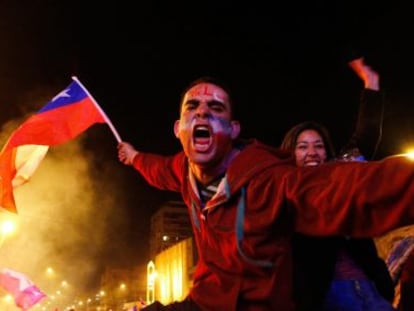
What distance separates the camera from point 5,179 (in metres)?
7.41

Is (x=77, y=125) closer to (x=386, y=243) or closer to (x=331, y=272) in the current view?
(x=331, y=272)

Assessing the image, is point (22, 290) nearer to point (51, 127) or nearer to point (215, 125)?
point (51, 127)

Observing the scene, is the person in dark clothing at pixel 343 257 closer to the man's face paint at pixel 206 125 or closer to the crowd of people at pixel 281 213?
the crowd of people at pixel 281 213

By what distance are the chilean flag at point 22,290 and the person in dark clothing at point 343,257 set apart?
965 cm

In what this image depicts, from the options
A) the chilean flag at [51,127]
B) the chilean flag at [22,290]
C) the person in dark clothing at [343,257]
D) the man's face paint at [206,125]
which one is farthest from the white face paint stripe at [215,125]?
the chilean flag at [22,290]

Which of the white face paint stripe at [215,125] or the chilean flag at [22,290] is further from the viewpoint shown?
the chilean flag at [22,290]

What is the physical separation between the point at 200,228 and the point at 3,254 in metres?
30.6

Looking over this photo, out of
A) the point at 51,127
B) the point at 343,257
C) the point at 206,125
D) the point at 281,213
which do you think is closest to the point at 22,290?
the point at 51,127

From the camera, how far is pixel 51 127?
7383mm

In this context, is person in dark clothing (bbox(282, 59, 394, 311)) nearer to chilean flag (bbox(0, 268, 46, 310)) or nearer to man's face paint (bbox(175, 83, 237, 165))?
man's face paint (bbox(175, 83, 237, 165))

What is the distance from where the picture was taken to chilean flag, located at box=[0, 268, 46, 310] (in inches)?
463

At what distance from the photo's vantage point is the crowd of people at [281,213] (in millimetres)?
2117

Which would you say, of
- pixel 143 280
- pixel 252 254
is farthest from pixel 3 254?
pixel 143 280

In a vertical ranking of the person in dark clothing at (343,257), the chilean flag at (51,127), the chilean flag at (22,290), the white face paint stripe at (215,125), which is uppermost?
the chilean flag at (51,127)
